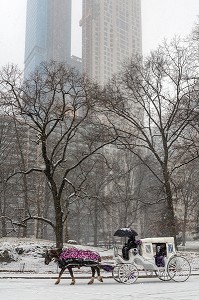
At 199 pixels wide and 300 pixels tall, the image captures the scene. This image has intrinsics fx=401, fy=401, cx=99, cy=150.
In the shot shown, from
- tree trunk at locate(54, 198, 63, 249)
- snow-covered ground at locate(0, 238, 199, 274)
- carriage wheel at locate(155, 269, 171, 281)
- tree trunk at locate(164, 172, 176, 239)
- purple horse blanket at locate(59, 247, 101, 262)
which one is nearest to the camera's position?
purple horse blanket at locate(59, 247, 101, 262)

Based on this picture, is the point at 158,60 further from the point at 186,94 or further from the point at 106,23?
the point at 106,23

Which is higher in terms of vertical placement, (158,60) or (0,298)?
(158,60)

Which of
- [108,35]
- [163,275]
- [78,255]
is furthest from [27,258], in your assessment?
[108,35]

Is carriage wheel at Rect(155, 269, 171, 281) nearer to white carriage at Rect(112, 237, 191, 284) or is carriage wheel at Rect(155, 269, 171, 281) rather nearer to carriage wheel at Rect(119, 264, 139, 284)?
white carriage at Rect(112, 237, 191, 284)

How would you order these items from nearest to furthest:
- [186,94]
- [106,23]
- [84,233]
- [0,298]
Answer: [0,298], [186,94], [84,233], [106,23]

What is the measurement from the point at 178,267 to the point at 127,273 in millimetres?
2170

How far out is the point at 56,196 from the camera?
1065 inches

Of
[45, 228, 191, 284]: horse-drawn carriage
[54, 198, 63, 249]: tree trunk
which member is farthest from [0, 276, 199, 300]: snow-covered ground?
[54, 198, 63, 249]: tree trunk

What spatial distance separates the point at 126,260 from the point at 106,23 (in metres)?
133

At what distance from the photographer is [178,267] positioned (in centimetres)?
1517

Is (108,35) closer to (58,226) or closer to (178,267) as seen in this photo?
(58,226)

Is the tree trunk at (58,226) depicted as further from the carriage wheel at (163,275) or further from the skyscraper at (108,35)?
the skyscraper at (108,35)

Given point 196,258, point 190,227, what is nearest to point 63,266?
point 196,258

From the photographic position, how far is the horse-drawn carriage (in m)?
14.3
